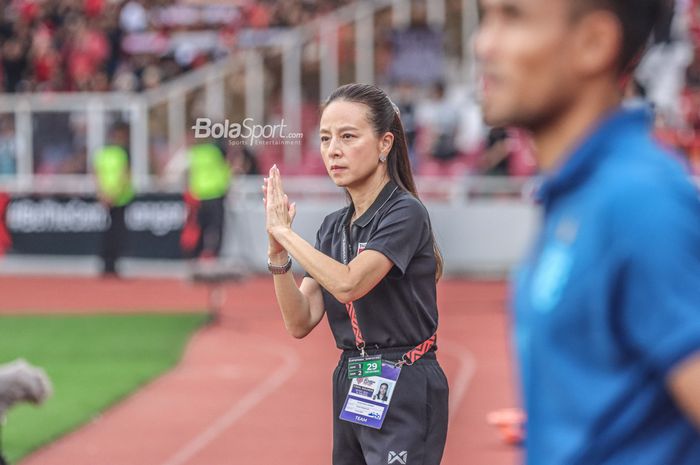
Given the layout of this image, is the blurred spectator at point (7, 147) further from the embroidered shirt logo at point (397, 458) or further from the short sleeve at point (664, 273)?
the short sleeve at point (664, 273)

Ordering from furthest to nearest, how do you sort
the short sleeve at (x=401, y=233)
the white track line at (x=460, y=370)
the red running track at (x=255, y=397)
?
the white track line at (x=460, y=370)
the red running track at (x=255, y=397)
the short sleeve at (x=401, y=233)

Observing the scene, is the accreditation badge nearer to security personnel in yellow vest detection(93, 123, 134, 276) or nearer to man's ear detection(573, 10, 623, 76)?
man's ear detection(573, 10, 623, 76)

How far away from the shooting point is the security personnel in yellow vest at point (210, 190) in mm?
19203

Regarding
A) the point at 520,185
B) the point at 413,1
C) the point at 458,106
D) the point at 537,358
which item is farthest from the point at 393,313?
the point at 413,1

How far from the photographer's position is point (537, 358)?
201 cm

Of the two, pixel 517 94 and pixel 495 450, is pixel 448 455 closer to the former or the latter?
pixel 495 450

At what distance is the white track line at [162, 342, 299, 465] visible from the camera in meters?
8.72

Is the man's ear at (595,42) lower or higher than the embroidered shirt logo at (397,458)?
higher

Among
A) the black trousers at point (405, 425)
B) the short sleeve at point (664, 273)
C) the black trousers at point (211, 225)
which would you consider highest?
the short sleeve at point (664, 273)

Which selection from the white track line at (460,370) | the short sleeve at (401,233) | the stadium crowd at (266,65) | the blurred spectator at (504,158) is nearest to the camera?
the short sleeve at (401,233)

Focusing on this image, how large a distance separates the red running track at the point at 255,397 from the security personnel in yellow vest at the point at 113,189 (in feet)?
10.6

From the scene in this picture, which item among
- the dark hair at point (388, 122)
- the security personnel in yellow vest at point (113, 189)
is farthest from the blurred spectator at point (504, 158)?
the dark hair at point (388, 122)

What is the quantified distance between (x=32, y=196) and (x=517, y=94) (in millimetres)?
20126

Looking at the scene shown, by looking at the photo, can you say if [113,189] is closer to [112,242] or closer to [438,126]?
[112,242]
